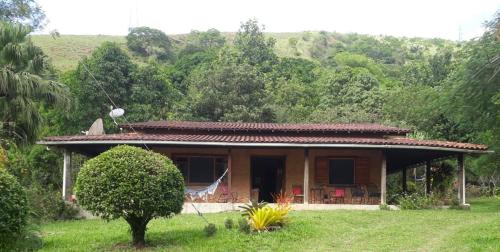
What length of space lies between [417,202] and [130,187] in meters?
11.1

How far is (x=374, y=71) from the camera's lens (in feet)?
208

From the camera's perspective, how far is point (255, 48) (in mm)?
57719

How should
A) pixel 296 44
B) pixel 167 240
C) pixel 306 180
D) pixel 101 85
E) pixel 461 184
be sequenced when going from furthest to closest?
pixel 296 44 < pixel 101 85 < pixel 461 184 < pixel 306 180 < pixel 167 240

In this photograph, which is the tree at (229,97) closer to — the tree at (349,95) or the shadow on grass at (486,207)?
the tree at (349,95)

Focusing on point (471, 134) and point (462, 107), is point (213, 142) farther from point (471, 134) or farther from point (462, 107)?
point (471, 134)

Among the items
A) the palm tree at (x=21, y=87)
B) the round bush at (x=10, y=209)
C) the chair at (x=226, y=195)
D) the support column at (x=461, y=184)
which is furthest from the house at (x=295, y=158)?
the round bush at (x=10, y=209)

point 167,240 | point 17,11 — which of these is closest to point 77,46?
point 17,11

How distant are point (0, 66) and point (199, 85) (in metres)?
22.3

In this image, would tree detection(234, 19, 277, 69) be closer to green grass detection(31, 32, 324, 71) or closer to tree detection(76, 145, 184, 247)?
green grass detection(31, 32, 324, 71)

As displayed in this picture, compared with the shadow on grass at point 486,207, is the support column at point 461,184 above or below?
above

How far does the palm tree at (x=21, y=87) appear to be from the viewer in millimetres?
15625

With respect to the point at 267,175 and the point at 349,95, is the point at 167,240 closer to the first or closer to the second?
the point at 267,175

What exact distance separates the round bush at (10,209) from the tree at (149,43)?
203ft

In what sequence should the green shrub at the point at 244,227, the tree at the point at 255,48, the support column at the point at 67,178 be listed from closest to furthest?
the green shrub at the point at 244,227 < the support column at the point at 67,178 < the tree at the point at 255,48
